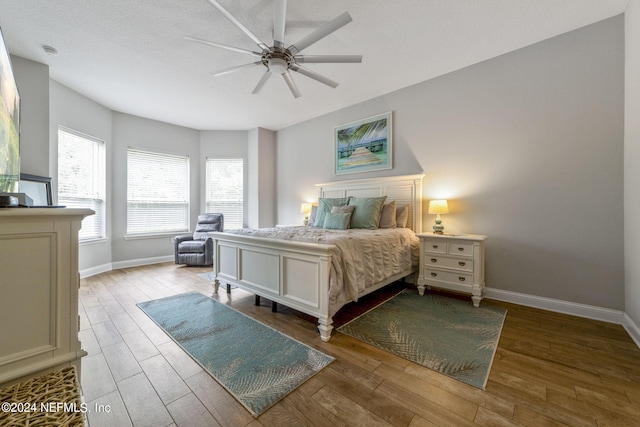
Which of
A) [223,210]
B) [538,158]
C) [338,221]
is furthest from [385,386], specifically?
[223,210]

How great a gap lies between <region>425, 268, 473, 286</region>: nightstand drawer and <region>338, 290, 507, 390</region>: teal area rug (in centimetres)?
23

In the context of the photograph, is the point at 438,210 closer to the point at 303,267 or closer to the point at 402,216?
the point at 402,216

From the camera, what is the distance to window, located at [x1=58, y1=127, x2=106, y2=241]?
3650 millimetres

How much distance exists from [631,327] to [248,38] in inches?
173

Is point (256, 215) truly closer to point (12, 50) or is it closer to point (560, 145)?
point (12, 50)

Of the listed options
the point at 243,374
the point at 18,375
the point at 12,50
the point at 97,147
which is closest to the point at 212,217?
the point at 97,147

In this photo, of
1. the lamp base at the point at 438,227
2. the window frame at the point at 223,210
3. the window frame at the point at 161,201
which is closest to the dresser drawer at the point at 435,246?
the lamp base at the point at 438,227

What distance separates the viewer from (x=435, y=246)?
299cm

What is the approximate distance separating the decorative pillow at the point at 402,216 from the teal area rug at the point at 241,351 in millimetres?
2211

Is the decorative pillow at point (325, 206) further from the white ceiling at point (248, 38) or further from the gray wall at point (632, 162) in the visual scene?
the gray wall at point (632, 162)

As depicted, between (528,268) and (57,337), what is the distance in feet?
12.5

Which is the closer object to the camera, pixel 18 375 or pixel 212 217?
pixel 18 375

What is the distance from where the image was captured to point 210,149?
5594mm

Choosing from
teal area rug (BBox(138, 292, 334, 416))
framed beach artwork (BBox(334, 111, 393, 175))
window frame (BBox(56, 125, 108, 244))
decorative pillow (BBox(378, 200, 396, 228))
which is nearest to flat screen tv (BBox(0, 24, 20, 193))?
teal area rug (BBox(138, 292, 334, 416))
